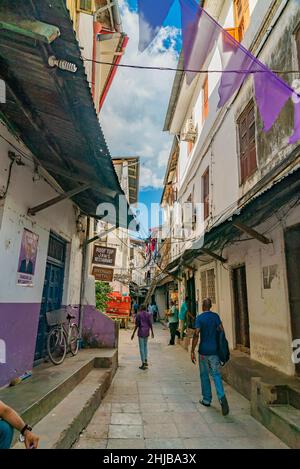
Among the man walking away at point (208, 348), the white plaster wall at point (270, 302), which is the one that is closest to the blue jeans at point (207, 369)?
the man walking away at point (208, 348)

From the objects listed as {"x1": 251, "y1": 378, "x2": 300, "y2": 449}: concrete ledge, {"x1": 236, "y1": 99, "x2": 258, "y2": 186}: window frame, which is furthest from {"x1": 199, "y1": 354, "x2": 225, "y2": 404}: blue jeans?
{"x1": 236, "y1": 99, "x2": 258, "y2": 186}: window frame

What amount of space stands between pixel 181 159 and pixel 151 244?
845cm

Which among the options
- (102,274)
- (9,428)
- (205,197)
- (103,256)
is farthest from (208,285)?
(9,428)

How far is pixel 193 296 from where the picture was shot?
12.5m

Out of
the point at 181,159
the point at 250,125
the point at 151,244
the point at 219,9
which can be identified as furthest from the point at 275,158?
the point at 151,244

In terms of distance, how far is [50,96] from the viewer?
354 centimetres

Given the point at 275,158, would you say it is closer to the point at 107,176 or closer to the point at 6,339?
the point at 107,176

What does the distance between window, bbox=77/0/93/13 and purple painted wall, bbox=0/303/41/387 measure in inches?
286

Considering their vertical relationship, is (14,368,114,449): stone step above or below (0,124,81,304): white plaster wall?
below

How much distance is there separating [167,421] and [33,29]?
203 inches

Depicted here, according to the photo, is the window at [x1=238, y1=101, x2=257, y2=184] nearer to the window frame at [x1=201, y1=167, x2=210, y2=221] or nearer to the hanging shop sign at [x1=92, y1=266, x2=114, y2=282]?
the window frame at [x1=201, y1=167, x2=210, y2=221]

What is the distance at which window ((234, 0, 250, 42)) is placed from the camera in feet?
24.7

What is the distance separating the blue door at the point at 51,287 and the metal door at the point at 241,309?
4530mm

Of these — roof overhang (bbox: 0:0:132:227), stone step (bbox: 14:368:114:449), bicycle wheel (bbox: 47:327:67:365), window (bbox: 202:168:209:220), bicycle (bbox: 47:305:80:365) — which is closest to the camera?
roof overhang (bbox: 0:0:132:227)
